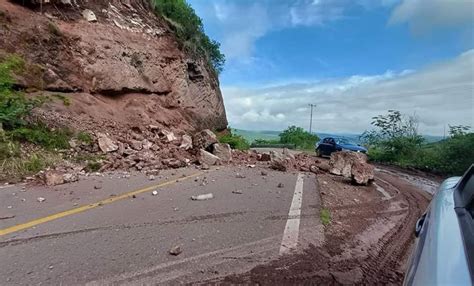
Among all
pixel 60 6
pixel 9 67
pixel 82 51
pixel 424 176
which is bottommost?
pixel 424 176

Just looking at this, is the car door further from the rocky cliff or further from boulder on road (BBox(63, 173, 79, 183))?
the rocky cliff

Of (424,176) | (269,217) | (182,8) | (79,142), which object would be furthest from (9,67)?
(424,176)

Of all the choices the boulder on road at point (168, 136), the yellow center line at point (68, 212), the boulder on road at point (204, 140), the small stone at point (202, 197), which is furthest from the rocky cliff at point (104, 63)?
the small stone at point (202, 197)

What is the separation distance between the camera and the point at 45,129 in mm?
10375

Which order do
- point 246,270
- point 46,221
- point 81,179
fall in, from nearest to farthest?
point 246,270 → point 46,221 → point 81,179

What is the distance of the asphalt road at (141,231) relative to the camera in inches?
129

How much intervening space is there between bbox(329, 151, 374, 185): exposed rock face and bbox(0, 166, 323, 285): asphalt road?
10.4 feet

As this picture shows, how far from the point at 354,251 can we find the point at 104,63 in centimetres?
1360

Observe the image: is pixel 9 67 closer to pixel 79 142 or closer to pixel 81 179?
pixel 79 142

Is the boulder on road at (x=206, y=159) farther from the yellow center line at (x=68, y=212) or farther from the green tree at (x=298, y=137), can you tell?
the green tree at (x=298, y=137)

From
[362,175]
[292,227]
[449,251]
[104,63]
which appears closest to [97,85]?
[104,63]

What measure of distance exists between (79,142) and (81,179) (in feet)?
11.1

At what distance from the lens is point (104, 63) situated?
14812 millimetres

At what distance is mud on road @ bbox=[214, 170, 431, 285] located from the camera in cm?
343
